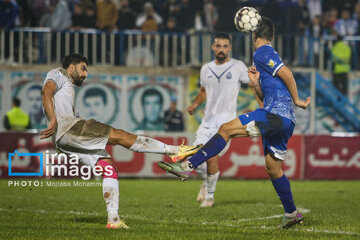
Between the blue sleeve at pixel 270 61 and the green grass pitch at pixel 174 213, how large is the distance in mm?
1826

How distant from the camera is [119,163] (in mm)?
17359

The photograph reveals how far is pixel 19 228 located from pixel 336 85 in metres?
16.6

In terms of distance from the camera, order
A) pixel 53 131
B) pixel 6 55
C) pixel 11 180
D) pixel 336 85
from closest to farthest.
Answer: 1. pixel 53 131
2. pixel 11 180
3. pixel 6 55
4. pixel 336 85

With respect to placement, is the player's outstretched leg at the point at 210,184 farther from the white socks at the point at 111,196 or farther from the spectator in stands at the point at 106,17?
the spectator in stands at the point at 106,17

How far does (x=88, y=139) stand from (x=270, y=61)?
7.37ft

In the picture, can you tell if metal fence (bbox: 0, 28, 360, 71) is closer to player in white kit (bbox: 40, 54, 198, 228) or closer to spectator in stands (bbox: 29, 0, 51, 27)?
spectator in stands (bbox: 29, 0, 51, 27)

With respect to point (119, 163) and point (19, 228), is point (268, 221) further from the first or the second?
point (119, 163)

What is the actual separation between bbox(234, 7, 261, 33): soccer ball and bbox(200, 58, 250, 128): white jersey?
7.61 feet

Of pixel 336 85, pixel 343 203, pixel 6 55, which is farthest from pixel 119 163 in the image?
pixel 336 85

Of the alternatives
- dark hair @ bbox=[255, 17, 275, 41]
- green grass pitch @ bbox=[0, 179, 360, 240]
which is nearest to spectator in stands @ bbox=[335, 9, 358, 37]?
green grass pitch @ bbox=[0, 179, 360, 240]

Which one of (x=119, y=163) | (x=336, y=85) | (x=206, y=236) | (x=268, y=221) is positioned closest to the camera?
(x=206, y=236)

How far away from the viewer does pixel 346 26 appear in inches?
869

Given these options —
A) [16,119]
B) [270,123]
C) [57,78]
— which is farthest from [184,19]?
[270,123]

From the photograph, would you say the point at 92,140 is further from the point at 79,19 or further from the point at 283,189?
the point at 79,19
